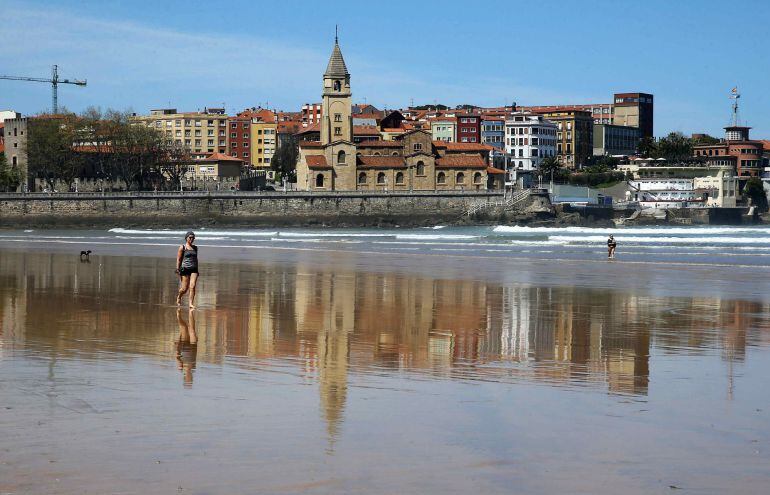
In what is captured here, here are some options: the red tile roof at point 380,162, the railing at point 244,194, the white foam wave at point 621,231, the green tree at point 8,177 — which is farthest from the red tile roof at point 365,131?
the green tree at point 8,177

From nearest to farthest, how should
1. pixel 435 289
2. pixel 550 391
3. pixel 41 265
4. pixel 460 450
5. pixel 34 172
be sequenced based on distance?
pixel 460 450 < pixel 550 391 < pixel 435 289 < pixel 41 265 < pixel 34 172

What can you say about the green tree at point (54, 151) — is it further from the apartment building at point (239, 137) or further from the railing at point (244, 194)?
the apartment building at point (239, 137)

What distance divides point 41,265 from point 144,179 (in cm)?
7459

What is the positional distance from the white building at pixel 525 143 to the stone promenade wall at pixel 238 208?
1690 inches

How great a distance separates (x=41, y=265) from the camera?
30.4 metres

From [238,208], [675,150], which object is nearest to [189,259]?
[238,208]

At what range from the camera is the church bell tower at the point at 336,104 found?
9425cm

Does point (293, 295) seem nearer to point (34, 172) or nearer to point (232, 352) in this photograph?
point (232, 352)

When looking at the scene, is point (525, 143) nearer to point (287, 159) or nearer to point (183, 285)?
point (287, 159)

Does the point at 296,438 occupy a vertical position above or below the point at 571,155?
below

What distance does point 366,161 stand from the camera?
9319cm

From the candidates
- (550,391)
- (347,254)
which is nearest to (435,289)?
(550,391)

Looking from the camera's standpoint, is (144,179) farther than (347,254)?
Yes

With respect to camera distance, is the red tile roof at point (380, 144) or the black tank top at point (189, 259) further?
the red tile roof at point (380, 144)
